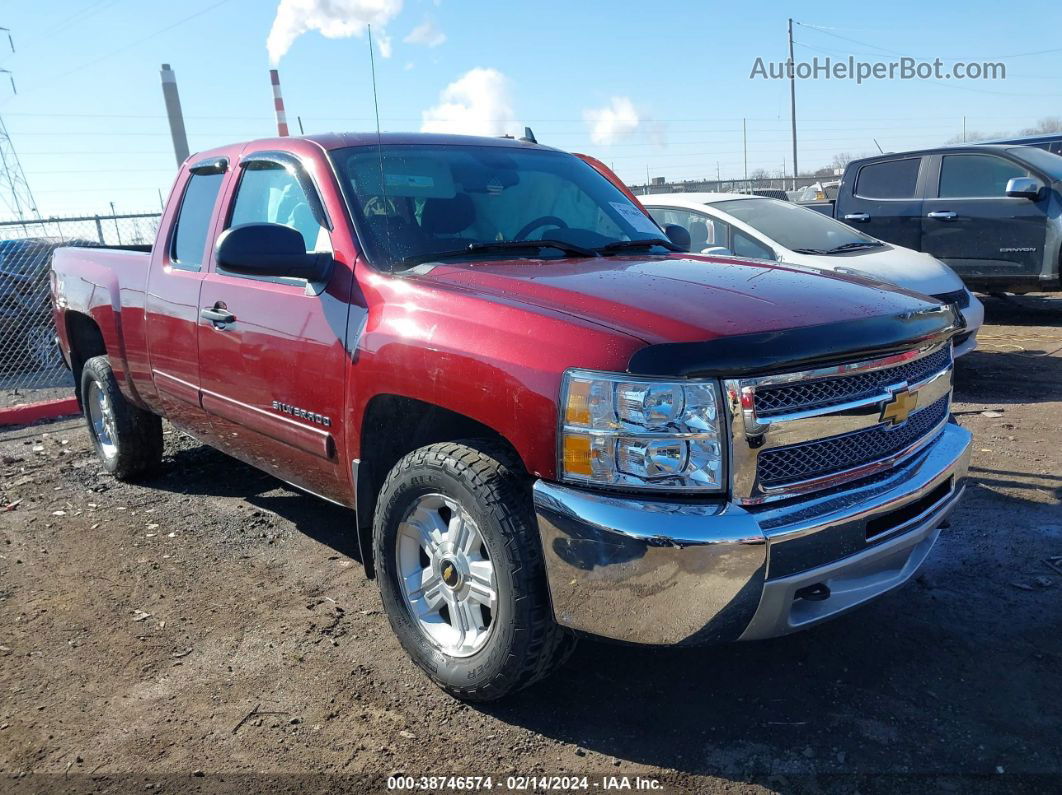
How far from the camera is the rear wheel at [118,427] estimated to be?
17.1 feet

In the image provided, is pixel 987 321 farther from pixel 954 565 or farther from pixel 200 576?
pixel 200 576

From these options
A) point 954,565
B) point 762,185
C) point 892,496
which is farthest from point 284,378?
point 762,185

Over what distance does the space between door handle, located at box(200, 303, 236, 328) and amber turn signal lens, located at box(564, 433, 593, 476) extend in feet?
6.36

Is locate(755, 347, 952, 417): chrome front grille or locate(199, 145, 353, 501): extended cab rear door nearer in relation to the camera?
locate(755, 347, 952, 417): chrome front grille

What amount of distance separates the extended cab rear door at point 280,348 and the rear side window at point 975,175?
820 centimetres

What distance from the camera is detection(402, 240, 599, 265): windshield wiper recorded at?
3.19m

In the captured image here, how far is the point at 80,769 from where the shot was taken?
2615 millimetres

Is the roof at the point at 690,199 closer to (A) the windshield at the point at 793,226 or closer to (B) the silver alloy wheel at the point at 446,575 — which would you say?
(A) the windshield at the point at 793,226

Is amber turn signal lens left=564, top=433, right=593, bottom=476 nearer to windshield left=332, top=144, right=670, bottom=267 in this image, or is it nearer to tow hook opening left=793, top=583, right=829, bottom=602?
tow hook opening left=793, top=583, right=829, bottom=602

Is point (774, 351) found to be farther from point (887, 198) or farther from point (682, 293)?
point (887, 198)

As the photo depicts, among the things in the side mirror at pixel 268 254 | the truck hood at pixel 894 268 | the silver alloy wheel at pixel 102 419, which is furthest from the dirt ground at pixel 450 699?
the truck hood at pixel 894 268

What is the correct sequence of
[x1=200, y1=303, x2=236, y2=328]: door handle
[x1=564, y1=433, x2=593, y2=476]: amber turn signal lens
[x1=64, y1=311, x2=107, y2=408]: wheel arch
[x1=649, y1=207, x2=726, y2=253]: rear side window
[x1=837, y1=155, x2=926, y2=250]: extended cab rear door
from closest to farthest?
[x1=564, y1=433, x2=593, y2=476]: amber turn signal lens, [x1=200, y1=303, x2=236, y2=328]: door handle, [x1=64, y1=311, x2=107, y2=408]: wheel arch, [x1=649, y1=207, x2=726, y2=253]: rear side window, [x1=837, y1=155, x2=926, y2=250]: extended cab rear door

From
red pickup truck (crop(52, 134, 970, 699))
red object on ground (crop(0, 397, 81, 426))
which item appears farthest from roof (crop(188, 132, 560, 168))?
red object on ground (crop(0, 397, 81, 426))

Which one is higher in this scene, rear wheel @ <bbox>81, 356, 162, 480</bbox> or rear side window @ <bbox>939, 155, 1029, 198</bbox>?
rear side window @ <bbox>939, 155, 1029, 198</bbox>
